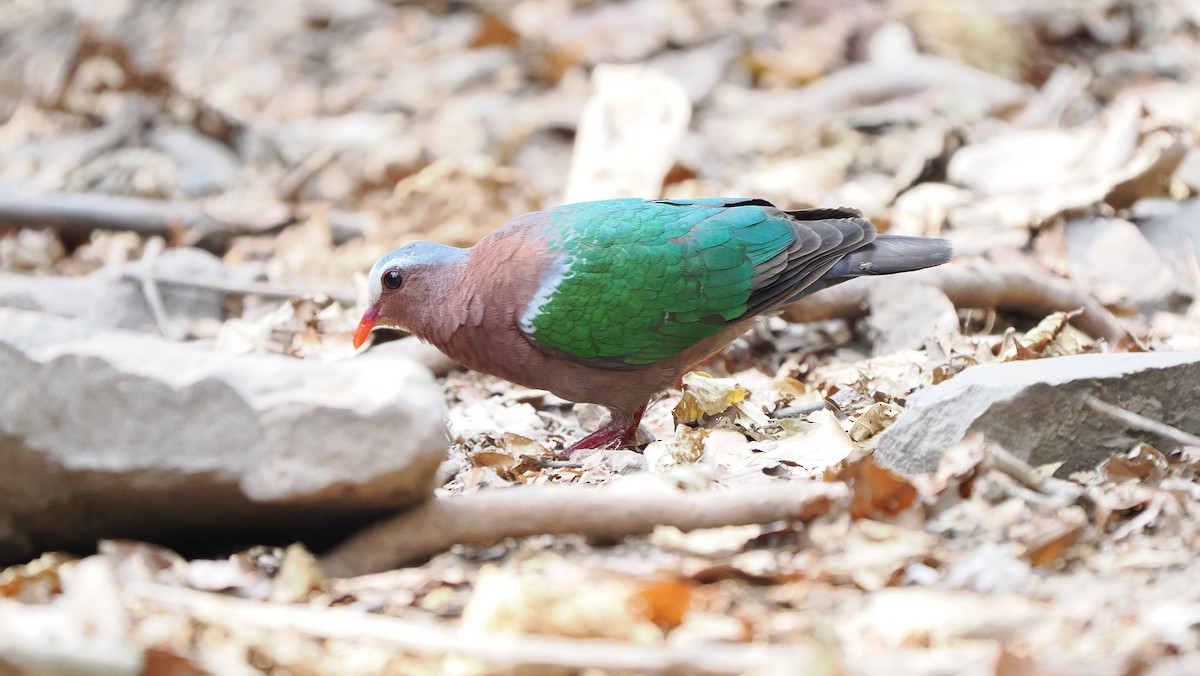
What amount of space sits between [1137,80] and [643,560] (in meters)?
8.26

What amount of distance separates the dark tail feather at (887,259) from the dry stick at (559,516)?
5.62ft

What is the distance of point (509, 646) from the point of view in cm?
218

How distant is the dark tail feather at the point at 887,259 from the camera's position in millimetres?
4605

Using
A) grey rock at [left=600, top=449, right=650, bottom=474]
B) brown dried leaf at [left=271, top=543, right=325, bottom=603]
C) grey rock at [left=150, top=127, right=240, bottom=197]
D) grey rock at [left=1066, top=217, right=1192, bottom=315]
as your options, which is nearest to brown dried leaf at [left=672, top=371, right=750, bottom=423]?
grey rock at [left=600, top=449, right=650, bottom=474]

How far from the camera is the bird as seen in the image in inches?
168

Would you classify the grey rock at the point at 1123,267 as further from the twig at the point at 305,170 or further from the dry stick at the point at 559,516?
the twig at the point at 305,170

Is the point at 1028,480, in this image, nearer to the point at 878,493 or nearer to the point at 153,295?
the point at 878,493

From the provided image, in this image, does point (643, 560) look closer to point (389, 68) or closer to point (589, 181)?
point (589, 181)

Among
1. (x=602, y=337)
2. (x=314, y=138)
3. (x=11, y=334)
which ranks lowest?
(x=314, y=138)

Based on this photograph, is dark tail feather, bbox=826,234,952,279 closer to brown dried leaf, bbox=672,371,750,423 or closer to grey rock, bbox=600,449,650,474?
brown dried leaf, bbox=672,371,750,423

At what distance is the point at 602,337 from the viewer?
14.0ft

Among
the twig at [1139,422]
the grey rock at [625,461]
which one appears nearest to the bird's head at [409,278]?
the grey rock at [625,461]

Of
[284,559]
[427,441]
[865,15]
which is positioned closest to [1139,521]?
[427,441]

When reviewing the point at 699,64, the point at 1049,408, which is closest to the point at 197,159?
the point at 699,64
